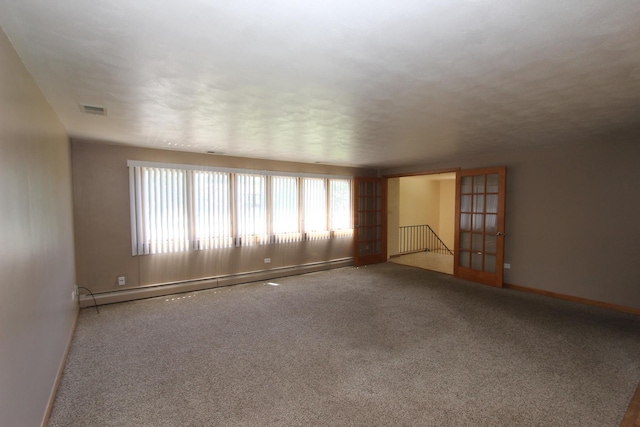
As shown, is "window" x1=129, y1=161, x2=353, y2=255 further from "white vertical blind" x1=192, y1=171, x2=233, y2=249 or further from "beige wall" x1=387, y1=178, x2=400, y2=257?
"beige wall" x1=387, y1=178, x2=400, y2=257

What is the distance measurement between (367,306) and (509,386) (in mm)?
2078

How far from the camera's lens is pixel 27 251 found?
5.91ft

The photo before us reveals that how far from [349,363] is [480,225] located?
4.08 m

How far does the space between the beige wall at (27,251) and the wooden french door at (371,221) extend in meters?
5.51

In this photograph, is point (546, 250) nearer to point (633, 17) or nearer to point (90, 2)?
point (633, 17)

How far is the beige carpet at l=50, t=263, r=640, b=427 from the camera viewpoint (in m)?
2.13

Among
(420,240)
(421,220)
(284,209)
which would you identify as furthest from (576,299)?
(421,220)

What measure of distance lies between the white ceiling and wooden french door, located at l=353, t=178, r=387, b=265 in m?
3.85

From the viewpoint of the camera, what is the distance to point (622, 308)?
4090 millimetres

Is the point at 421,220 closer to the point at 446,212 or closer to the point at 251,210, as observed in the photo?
the point at 446,212

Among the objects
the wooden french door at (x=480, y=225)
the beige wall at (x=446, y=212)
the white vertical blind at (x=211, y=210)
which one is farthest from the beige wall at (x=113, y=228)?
the beige wall at (x=446, y=212)

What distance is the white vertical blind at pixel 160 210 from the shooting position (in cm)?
458

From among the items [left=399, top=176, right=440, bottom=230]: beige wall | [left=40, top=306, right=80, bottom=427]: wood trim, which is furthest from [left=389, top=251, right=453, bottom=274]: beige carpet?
[left=40, top=306, right=80, bottom=427]: wood trim

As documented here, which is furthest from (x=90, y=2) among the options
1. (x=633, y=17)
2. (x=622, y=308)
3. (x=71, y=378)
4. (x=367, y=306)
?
(x=622, y=308)
